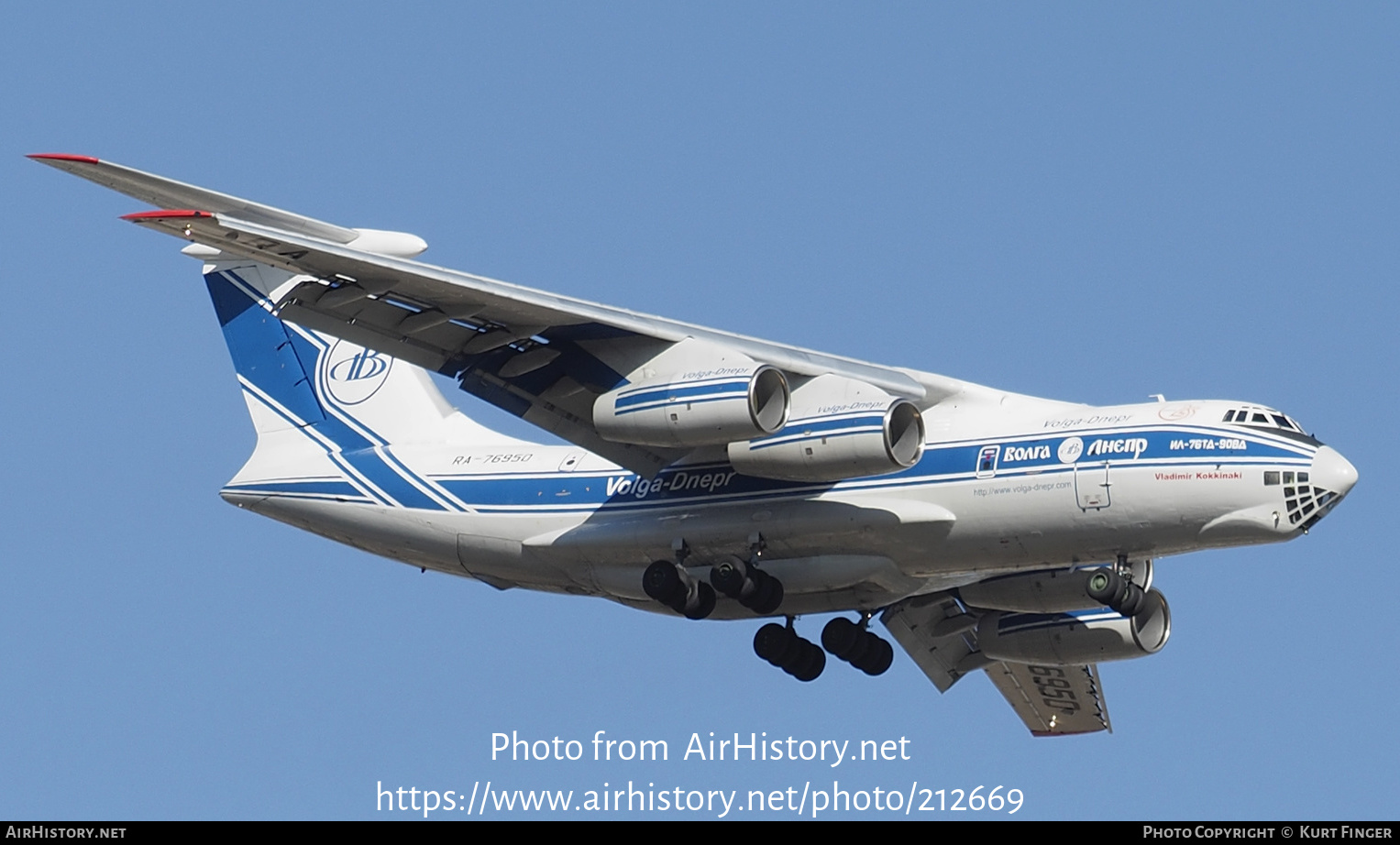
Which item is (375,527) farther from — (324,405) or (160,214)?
(160,214)

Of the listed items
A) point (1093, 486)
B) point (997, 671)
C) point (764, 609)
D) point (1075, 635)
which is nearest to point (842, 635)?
point (764, 609)

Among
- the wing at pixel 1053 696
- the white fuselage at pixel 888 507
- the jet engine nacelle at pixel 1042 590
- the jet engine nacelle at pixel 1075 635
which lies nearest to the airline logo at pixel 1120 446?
the white fuselage at pixel 888 507

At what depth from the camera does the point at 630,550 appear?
55.2 ft

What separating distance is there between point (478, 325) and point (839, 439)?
8.89 feet

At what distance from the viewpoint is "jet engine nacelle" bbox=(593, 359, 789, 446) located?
49.7ft

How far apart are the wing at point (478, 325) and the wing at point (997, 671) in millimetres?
2485

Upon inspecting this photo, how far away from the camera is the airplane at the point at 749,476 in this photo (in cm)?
1515

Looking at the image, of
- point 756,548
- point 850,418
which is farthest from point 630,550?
point 850,418

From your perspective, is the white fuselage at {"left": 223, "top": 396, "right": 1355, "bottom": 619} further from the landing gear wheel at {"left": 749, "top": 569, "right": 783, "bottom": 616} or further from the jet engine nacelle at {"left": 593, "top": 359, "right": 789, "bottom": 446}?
the jet engine nacelle at {"left": 593, "top": 359, "right": 789, "bottom": 446}

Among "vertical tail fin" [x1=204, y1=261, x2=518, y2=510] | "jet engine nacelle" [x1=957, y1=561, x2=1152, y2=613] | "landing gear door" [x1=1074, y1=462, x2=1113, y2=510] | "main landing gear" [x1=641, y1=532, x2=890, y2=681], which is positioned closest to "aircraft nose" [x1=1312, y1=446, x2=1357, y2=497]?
"landing gear door" [x1=1074, y1=462, x2=1113, y2=510]

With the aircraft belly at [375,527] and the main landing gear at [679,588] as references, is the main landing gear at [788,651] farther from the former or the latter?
the aircraft belly at [375,527]

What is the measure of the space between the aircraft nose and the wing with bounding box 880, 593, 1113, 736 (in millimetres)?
3665

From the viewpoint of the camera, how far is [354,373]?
62.9ft

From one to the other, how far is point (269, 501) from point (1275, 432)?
788 centimetres
